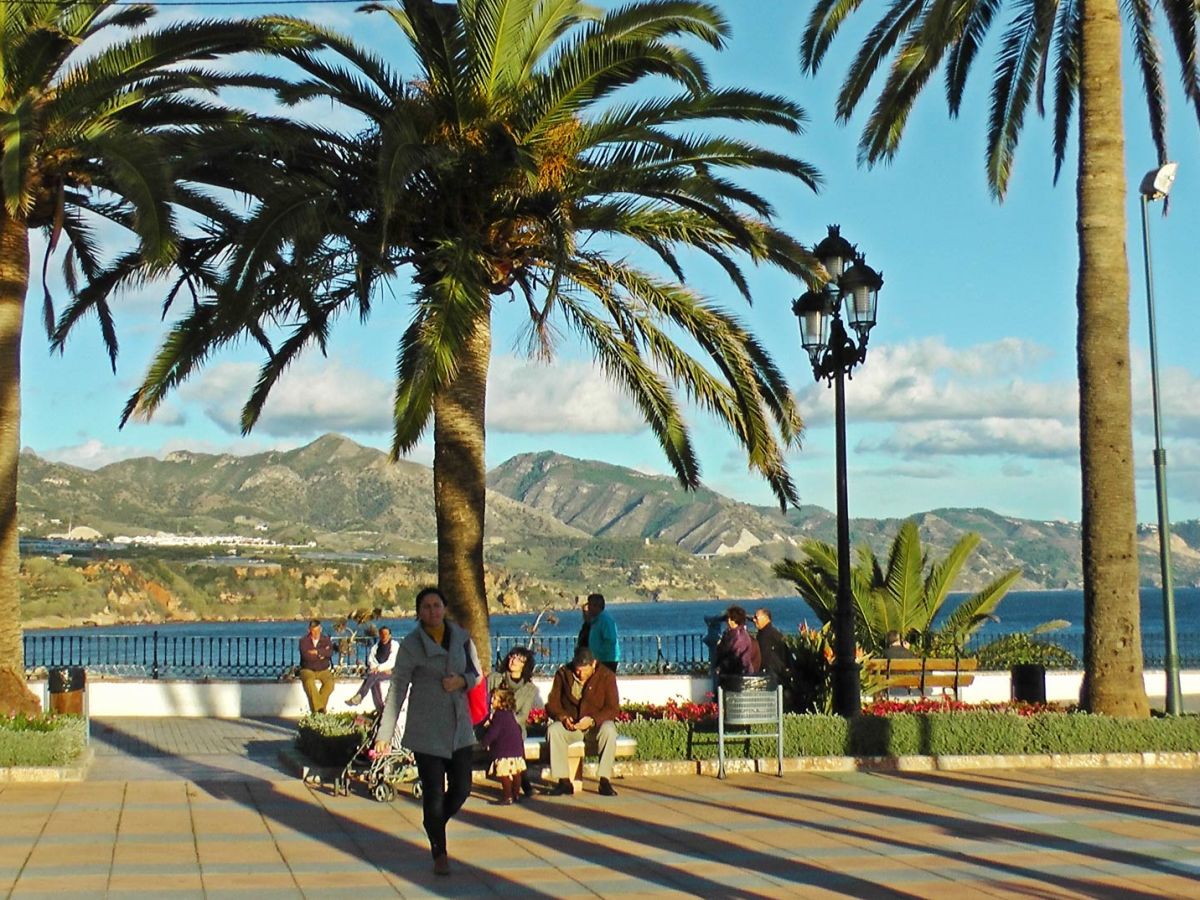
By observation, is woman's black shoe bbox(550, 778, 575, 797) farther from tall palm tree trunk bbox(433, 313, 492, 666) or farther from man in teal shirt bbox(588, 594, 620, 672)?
man in teal shirt bbox(588, 594, 620, 672)

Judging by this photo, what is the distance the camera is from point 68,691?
1745cm

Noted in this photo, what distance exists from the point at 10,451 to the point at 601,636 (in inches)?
246

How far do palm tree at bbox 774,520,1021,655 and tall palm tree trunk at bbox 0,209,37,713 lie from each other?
43.6 ft

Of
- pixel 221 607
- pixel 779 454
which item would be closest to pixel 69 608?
pixel 221 607

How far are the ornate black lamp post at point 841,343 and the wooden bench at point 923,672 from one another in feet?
17.2

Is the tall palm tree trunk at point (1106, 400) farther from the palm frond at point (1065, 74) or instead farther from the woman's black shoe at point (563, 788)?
the woman's black shoe at point (563, 788)

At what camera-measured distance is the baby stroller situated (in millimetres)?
12039

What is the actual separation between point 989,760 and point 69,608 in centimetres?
13778

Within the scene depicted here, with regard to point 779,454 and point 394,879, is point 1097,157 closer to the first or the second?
point 779,454

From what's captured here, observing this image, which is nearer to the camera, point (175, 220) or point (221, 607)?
point (175, 220)

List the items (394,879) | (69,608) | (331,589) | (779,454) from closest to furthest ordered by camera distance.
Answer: (394,879), (779,454), (69,608), (331,589)

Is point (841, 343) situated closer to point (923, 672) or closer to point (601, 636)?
point (601, 636)

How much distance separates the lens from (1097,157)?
15430 mm

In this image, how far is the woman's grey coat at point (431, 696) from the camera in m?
9.11
